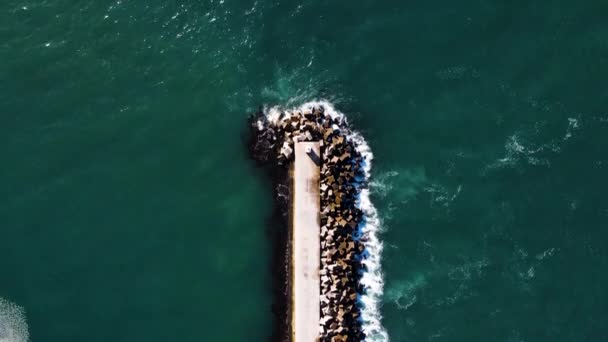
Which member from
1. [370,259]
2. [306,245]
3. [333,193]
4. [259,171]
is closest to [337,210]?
[333,193]

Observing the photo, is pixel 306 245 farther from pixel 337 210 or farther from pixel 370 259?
pixel 370 259

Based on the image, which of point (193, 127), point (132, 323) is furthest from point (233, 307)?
point (193, 127)

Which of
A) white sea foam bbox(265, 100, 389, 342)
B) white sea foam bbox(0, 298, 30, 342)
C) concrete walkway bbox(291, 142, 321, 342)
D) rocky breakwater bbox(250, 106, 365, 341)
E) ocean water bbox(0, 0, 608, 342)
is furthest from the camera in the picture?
white sea foam bbox(0, 298, 30, 342)

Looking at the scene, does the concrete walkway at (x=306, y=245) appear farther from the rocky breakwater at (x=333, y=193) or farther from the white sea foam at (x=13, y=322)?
the white sea foam at (x=13, y=322)

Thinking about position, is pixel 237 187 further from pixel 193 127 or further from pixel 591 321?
pixel 591 321

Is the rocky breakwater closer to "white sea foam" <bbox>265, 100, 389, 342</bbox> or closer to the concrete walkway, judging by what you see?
"white sea foam" <bbox>265, 100, 389, 342</bbox>

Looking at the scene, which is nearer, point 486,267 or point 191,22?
point 486,267

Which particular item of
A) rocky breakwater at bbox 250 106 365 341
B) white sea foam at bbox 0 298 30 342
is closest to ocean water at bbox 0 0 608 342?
white sea foam at bbox 0 298 30 342
